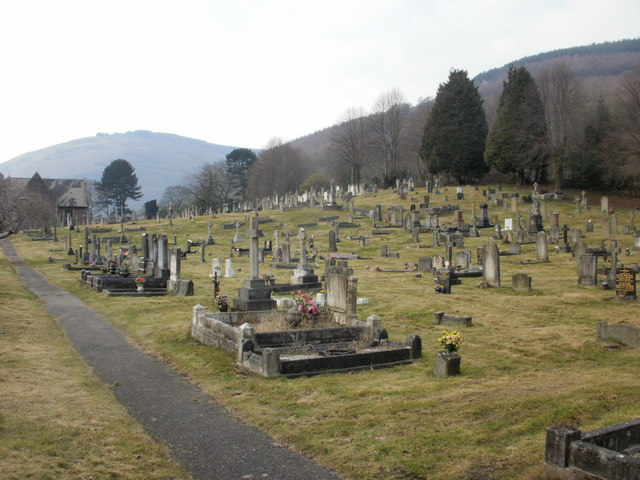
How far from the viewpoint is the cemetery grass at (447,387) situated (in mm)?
7311

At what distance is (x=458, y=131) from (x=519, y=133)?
361 inches

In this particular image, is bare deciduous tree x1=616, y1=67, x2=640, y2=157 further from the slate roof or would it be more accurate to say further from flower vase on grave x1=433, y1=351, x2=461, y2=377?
the slate roof

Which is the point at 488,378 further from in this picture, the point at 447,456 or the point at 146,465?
the point at 146,465

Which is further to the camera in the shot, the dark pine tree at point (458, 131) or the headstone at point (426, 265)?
the dark pine tree at point (458, 131)

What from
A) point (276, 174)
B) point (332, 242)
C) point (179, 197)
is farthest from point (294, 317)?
point (179, 197)

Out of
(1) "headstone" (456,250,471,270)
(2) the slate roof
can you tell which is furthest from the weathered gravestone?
(2) the slate roof

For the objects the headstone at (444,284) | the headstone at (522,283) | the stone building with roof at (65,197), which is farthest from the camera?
the stone building with roof at (65,197)

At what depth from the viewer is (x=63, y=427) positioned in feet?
27.3

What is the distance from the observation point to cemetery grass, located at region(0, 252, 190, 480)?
6984 millimetres

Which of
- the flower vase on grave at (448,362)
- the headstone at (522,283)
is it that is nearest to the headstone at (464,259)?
the headstone at (522,283)

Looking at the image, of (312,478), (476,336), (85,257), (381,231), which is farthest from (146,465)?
(381,231)

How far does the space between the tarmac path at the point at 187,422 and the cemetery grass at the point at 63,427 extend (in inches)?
10.4

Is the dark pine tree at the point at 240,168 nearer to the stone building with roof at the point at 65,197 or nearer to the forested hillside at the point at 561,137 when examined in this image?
the forested hillside at the point at 561,137

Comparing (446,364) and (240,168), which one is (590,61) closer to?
(240,168)
